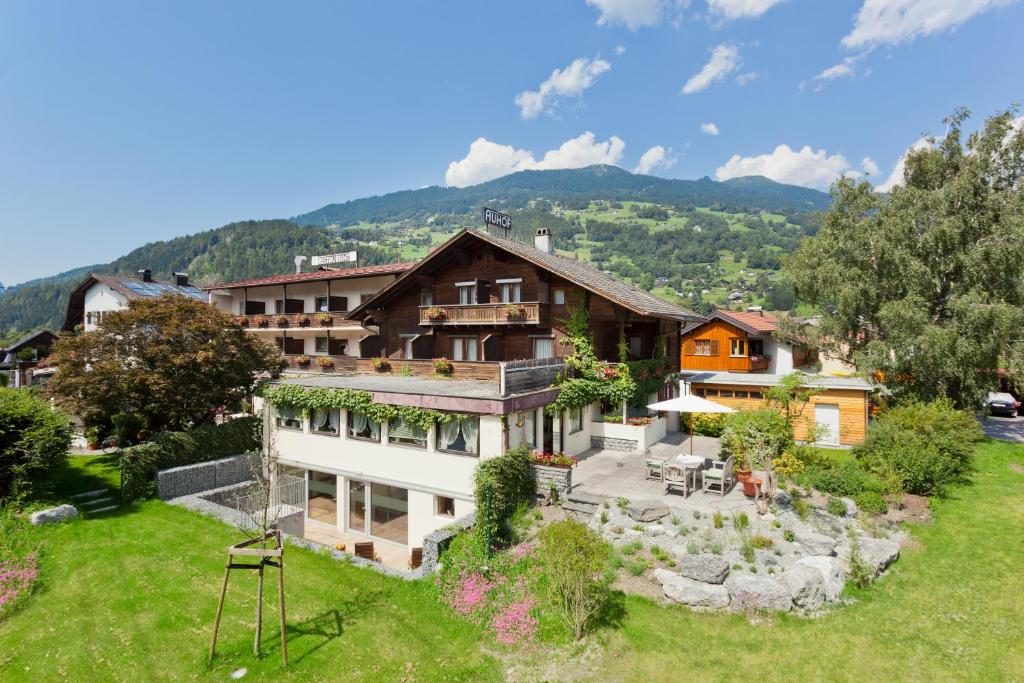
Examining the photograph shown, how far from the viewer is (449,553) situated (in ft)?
42.0

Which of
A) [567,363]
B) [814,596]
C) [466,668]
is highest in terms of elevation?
[567,363]

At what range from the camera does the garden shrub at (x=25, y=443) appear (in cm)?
1581

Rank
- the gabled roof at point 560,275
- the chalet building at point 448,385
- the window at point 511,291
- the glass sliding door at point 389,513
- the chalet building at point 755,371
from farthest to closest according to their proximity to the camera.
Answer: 1. the window at point 511,291
2. the chalet building at point 755,371
3. the gabled roof at point 560,275
4. the glass sliding door at point 389,513
5. the chalet building at point 448,385

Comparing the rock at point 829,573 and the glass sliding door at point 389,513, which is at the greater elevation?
the rock at point 829,573

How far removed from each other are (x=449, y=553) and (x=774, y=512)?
353 inches

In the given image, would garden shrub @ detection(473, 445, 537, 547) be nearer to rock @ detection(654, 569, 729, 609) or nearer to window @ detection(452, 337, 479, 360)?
rock @ detection(654, 569, 729, 609)

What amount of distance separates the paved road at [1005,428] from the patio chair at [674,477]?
21.1 metres

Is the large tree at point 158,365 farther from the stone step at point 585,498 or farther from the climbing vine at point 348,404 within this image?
the stone step at point 585,498

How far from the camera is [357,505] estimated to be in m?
20.5

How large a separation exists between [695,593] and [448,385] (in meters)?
12.5

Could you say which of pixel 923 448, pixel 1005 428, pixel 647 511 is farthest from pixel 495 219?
pixel 1005 428

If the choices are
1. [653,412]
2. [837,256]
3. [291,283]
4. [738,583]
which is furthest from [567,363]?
[291,283]

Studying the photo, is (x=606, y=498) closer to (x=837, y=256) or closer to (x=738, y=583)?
(x=738, y=583)

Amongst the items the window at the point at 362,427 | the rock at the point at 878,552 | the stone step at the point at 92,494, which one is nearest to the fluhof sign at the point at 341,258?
the window at the point at 362,427
